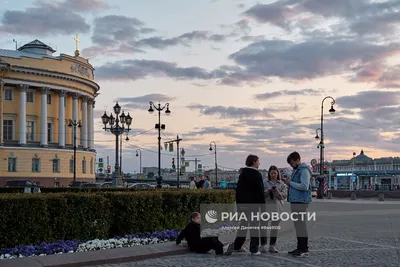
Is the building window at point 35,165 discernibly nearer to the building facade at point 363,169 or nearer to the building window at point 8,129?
the building window at point 8,129

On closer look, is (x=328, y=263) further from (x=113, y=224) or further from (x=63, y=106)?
(x=63, y=106)

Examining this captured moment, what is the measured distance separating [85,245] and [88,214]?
0.96 m

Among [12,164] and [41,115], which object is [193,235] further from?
[41,115]

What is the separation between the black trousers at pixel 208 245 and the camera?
449 inches

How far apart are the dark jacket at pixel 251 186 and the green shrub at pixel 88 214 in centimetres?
357

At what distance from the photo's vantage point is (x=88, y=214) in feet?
41.3

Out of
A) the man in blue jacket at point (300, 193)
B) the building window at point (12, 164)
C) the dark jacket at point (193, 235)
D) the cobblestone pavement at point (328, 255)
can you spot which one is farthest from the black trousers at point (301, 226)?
the building window at point (12, 164)

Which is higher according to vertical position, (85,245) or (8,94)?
(8,94)

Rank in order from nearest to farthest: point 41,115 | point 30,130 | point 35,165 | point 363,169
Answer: point 35,165, point 41,115, point 30,130, point 363,169

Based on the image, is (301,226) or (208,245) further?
(208,245)

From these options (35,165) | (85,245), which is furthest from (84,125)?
(85,245)

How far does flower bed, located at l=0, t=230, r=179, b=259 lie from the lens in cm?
1098

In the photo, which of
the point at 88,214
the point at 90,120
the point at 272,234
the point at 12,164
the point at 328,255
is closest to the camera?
the point at 328,255

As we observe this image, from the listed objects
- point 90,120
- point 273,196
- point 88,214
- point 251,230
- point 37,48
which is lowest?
point 251,230
